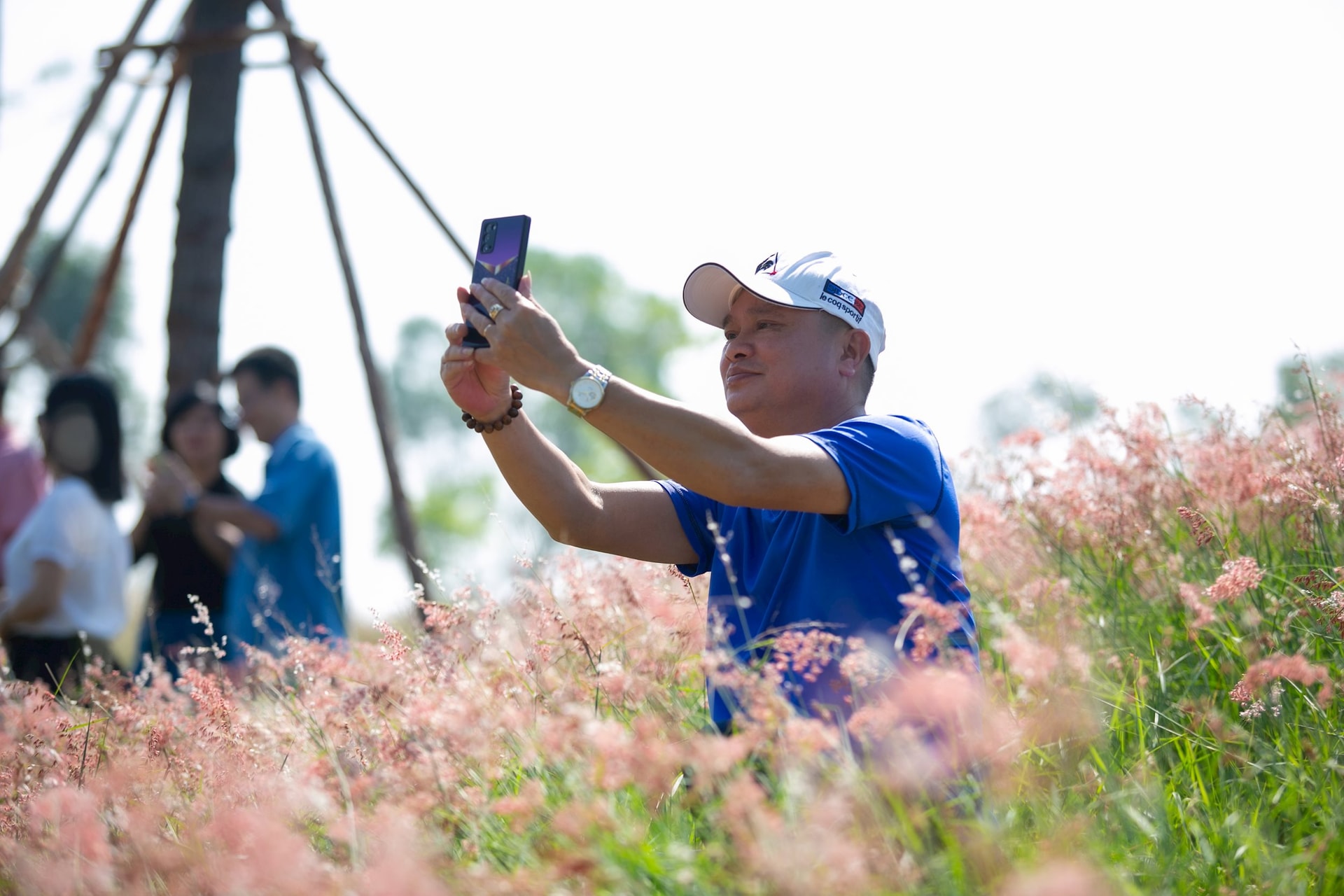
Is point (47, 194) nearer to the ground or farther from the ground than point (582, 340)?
farther from the ground

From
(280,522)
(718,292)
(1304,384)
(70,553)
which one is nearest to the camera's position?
(718,292)

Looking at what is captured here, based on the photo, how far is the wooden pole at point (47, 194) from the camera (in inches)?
256

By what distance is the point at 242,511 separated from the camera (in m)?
4.79

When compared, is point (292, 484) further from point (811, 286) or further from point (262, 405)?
point (811, 286)

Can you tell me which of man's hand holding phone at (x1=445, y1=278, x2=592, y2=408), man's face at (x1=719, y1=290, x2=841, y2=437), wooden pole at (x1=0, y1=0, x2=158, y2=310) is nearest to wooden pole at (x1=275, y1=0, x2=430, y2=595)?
wooden pole at (x1=0, y1=0, x2=158, y2=310)

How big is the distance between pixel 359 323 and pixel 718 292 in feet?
13.8

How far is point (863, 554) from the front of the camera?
7.66 ft

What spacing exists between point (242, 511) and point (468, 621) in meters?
2.47

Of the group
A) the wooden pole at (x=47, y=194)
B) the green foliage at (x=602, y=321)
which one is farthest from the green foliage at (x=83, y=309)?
the wooden pole at (x=47, y=194)

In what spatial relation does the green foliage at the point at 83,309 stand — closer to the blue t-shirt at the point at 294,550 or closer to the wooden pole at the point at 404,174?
the wooden pole at the point at 404,174

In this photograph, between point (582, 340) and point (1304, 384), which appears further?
point (582, 340)

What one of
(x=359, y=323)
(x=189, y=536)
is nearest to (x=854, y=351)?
(x=189, y=536)

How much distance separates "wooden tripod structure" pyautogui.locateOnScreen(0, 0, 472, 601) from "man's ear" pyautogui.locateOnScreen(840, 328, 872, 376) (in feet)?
13.1

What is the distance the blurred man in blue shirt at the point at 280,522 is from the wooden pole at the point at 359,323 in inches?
52.3
